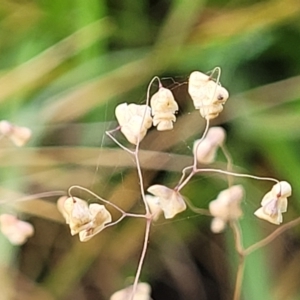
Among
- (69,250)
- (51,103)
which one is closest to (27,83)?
(51,103)

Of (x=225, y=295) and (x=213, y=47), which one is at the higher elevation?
(x=213, y=47)

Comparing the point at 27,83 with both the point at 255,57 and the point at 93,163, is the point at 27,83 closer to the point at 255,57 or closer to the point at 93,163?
the point at 93,163

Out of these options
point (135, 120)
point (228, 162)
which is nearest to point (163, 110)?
point (135, 120)

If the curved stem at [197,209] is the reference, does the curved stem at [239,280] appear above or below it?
below

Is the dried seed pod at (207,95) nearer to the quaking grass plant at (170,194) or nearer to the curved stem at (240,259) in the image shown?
the quaking grass plant at (170,194)

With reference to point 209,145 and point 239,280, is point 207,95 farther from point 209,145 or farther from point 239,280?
point 239,280

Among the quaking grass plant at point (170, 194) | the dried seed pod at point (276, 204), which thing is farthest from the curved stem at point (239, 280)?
the dried seed pod at point (276, 204)
